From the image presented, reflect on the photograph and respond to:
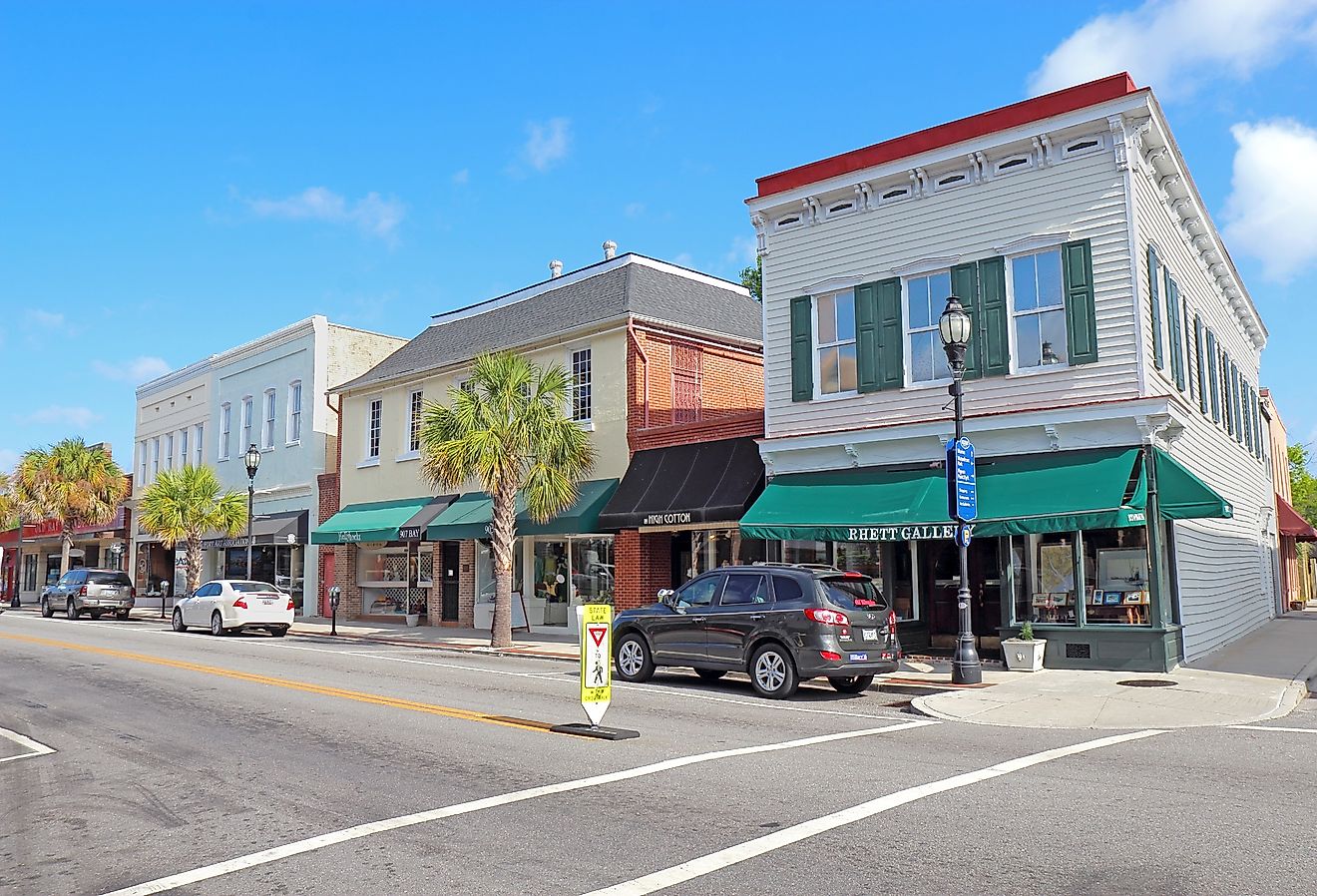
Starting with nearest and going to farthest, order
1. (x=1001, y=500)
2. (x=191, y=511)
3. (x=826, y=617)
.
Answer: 1. (x=826, y=617)
2. (x=1001, y=500)
3. (x=191, y=511)

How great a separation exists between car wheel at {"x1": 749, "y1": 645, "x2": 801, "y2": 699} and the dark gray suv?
0.01 metres

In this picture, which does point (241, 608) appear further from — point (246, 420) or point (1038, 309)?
point (1038, 309)

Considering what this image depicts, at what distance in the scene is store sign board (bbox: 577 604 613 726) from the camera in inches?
412

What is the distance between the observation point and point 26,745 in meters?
10.5

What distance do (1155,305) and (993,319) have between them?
246cm

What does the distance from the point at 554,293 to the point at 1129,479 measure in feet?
55.1

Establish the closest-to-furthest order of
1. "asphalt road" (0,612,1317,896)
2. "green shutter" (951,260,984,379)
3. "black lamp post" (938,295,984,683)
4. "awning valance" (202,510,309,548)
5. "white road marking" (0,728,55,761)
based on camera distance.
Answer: "asphalt road" (0,612,1317,896), "white road marking" (0,728,55,761), "black lamp post" (938,295,984,683), "green shutter" (951,260,984,379), "awning valance" (202,510,309,548)

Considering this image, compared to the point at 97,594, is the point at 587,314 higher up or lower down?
higher up

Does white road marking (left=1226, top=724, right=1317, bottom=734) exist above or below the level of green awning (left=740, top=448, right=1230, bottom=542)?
below

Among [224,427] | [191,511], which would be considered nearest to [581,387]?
[191,511]

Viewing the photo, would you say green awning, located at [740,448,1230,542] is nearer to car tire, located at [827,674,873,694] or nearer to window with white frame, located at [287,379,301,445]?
car tire, located at [827,674,873,694]

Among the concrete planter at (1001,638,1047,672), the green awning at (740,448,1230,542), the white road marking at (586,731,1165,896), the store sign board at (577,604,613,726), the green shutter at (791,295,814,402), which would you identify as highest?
the green shutter at (791,295,814,402)

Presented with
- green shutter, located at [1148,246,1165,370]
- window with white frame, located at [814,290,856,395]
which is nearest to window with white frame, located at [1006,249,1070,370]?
green shutter, located at [1148,246,1165,370]

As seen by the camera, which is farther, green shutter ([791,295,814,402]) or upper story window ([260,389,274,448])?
upper story window ([260,389,274,448])
